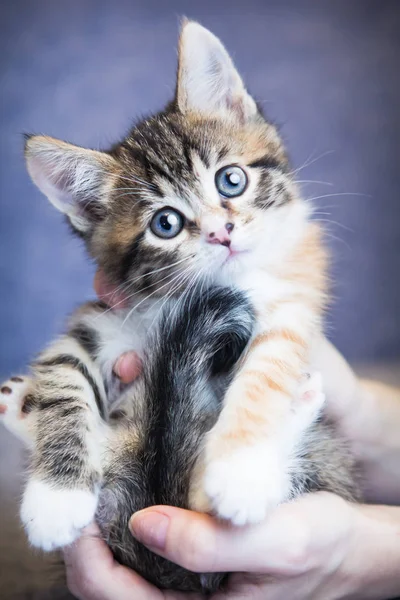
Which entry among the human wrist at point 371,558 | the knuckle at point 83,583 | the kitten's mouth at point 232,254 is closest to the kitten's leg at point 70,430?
the knuckle at point 83,583

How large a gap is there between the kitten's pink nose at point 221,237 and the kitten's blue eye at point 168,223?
7 centimetres

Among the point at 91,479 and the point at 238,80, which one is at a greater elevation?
the point at 238,80

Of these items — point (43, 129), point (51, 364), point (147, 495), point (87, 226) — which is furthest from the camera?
point (43, 129)

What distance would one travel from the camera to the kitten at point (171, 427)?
2.44 ft

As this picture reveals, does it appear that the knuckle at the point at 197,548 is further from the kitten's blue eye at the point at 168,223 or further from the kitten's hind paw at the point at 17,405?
the kitten's blue eye at the point at 168,223

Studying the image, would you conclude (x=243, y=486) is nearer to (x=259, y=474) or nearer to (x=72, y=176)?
(x=259, y=474)

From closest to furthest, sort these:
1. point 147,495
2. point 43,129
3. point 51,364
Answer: point 147,495
point 51,364
point 43,129

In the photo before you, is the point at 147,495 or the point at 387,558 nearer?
the point at 147,495

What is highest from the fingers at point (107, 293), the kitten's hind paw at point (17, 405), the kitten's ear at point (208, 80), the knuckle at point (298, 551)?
the kitten's ear at point (208, 80)

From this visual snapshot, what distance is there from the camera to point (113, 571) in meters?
0.78

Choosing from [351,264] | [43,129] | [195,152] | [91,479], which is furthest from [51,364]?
[351,264]

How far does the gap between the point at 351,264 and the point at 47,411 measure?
2.75ft

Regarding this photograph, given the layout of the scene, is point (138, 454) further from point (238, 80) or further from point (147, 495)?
point (238, 80)

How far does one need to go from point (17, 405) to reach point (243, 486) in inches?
18.0
